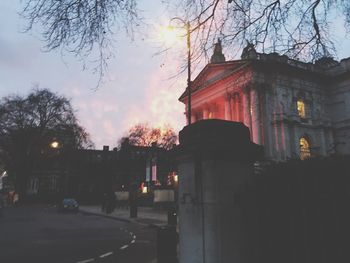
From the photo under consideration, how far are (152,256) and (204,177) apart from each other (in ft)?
18.8

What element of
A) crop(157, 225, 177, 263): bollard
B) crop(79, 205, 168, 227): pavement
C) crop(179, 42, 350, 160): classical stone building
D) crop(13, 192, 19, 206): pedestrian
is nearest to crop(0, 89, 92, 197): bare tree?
crop(13, 192, 19, 206): pedestrian

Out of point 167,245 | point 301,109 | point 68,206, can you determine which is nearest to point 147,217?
point 68,206

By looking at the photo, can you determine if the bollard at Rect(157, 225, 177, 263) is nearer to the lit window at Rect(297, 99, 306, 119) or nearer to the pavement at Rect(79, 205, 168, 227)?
the pavement at Rect(79, 205, 168, 227)

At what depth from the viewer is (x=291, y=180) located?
170 inches

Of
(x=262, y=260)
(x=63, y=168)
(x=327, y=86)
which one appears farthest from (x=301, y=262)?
(x=63, y=168)

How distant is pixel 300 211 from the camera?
418 centimetres

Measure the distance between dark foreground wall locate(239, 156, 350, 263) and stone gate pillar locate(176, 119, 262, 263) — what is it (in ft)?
0.85

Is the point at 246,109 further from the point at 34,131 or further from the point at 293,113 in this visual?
the point at 34,131

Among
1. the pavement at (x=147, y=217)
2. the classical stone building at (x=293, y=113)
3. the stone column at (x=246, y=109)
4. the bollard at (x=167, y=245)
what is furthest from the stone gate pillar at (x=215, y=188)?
the stone column at (x=246, y=109)

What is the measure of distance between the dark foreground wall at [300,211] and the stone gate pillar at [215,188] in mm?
258

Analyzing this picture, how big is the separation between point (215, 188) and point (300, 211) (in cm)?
131

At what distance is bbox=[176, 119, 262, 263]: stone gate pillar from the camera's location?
Answer: 202 inches

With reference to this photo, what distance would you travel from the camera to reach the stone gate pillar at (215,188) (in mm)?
5125

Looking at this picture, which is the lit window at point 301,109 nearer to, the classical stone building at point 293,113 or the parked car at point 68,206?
the classical stone building at point 293,113
